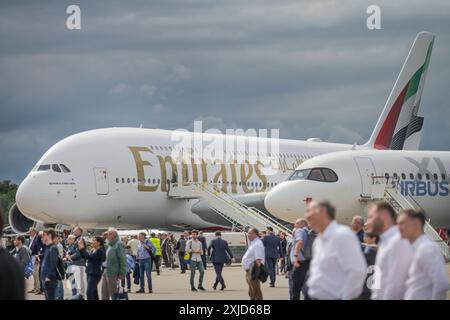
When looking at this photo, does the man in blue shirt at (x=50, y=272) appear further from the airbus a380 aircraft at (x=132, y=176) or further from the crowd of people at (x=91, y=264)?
the airbus a380 aircraft at (x=132, y=176)

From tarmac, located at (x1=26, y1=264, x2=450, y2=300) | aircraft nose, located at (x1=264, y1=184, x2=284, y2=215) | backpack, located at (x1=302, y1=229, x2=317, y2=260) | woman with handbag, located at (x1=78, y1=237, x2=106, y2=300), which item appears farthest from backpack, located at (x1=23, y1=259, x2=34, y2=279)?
backpack, located at (x1=302, y1=229, x2=317, y2=260)

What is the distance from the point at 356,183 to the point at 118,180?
35.8ft

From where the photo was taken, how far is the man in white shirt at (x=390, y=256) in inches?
368

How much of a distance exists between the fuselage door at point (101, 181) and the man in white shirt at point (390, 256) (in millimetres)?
28971

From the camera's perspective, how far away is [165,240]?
3678 centimetres

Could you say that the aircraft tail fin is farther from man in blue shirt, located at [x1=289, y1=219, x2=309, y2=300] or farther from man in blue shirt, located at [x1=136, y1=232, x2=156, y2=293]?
man in blue shirt, located at [x1=289, y1=219, x2=309, y2=300]

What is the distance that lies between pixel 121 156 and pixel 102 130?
1670 mm

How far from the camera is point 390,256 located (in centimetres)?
935

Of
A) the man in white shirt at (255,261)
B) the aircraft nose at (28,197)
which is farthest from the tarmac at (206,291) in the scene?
the aircraft nose at (28,197)

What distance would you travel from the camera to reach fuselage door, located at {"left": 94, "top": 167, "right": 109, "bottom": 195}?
38.0 meters

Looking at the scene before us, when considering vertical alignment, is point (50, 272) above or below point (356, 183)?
below

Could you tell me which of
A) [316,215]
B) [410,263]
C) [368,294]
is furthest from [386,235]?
[368,294]

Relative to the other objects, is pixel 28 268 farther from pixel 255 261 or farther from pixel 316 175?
pixel 316 175

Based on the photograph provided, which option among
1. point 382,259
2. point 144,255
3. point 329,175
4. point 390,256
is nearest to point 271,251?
point 144,255
